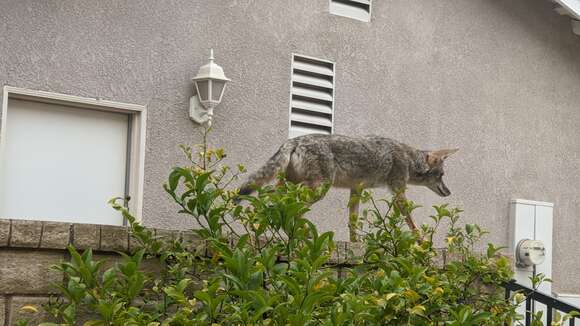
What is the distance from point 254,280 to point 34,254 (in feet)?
2.61

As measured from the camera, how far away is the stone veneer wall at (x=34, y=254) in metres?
3.55

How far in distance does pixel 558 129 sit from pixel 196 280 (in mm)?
7577

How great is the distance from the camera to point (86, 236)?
3.71m

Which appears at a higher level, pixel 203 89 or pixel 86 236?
pixel 203 89

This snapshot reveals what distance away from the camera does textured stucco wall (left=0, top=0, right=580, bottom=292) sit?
23.8 ft

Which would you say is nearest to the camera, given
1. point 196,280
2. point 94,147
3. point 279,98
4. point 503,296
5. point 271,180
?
point 196,280

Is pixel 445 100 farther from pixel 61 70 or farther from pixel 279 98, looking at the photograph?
pixel 61 70

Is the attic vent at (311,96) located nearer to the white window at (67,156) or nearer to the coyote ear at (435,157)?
the coyote ear at (435,157)

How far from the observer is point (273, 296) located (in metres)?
3.41

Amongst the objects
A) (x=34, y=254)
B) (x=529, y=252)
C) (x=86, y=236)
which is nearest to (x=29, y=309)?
(x=34, y=254)

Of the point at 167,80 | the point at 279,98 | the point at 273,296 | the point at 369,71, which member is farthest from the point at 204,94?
the point at 273,296

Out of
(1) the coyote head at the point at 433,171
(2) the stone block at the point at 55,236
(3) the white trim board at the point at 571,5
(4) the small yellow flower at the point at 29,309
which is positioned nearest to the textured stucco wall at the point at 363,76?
(3) the white trim board at the point at 571,5

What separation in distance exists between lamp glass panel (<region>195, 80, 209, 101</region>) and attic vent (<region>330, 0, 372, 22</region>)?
1.63m

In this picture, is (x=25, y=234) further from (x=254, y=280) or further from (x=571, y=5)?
(x=571, y=5)
